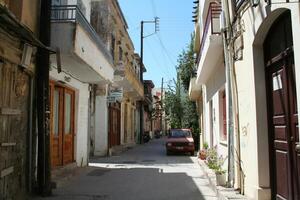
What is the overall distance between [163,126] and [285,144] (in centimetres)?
8425

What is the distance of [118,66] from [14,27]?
16479 mm

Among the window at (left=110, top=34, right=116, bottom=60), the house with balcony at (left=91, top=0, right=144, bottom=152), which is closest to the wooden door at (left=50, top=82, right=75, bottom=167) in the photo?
the house with balcony at (left=91, top=0, right=144, bottom=152)

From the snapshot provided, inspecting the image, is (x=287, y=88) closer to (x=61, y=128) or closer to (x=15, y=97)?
(x=15, y=97)

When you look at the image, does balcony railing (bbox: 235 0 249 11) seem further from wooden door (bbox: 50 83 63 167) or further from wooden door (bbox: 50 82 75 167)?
wooden door (bbox: 50 83 63 167)

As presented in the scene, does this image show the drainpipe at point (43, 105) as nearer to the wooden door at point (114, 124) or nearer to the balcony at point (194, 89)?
the balcony at point (194, 89)

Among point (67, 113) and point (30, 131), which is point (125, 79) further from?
point (30, 131)

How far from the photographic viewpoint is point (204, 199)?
382 inches

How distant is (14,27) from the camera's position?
7.61 metres

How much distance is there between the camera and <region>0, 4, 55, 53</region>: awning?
258 inches

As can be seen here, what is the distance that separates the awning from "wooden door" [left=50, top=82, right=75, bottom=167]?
3.95 m

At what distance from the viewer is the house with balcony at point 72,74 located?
1045cm

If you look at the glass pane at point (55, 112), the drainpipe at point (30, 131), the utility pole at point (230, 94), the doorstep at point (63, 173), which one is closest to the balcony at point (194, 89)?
the doorstep at point (63, 173)

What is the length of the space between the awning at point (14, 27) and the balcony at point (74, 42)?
127 centimetres

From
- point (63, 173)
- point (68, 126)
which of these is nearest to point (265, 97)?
point (63, 173)
